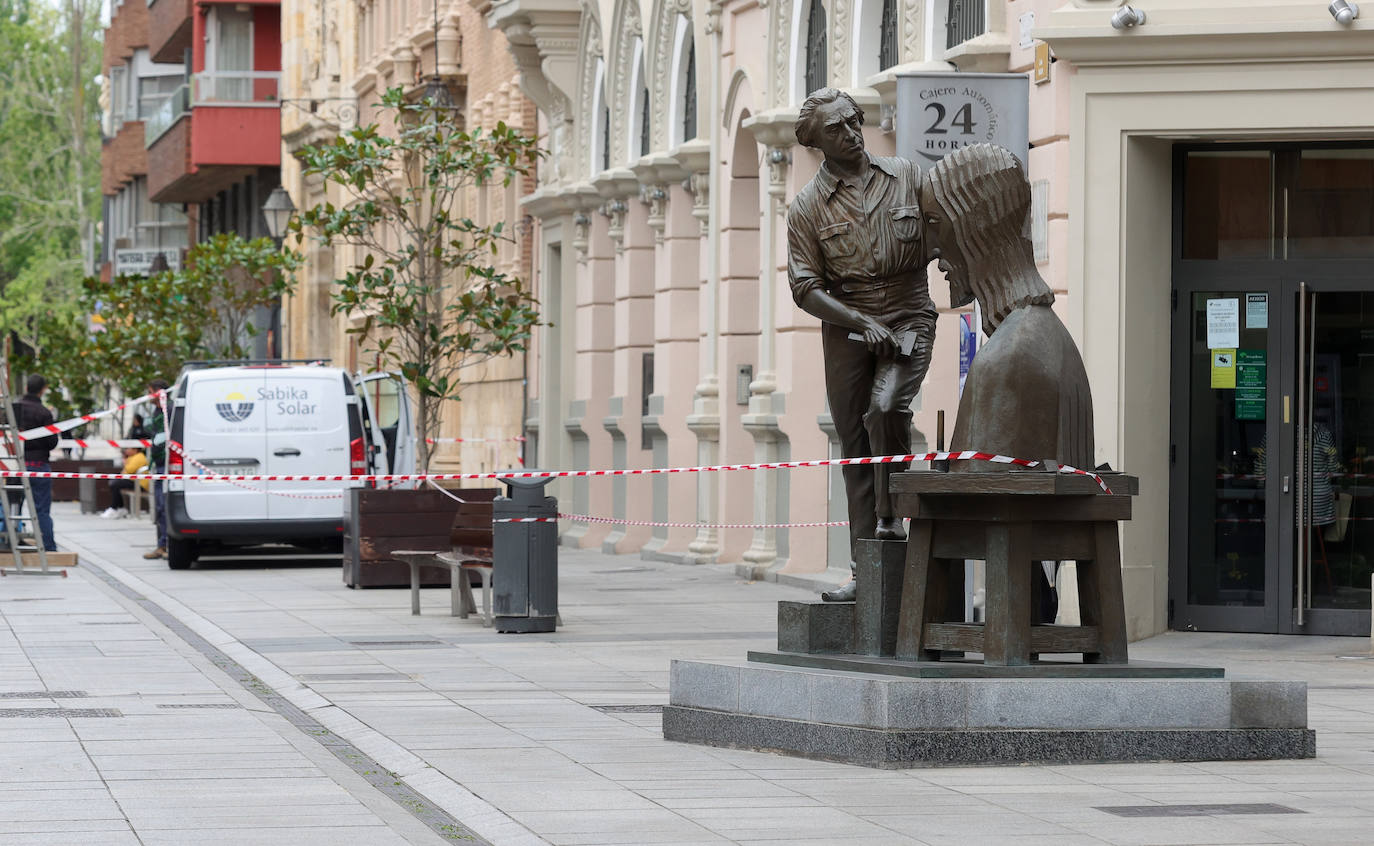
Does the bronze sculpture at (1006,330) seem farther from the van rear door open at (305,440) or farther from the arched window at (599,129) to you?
the arched window at (599,129)

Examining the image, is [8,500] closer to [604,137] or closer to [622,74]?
[622,74]

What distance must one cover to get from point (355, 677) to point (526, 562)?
9.89ft

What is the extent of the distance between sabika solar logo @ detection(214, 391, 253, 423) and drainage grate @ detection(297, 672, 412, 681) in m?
11.1

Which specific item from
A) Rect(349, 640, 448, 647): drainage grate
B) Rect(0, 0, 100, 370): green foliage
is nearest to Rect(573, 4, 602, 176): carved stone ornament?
Rect(349, 640, 448, 647): drainage grate

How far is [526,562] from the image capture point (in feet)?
53.5

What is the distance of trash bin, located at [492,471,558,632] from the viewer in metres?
16.3

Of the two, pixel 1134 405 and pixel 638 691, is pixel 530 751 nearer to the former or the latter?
pixel 638 691

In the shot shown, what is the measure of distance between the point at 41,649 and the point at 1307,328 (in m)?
7.90

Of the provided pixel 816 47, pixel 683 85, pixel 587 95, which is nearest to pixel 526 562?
pixel 816 47

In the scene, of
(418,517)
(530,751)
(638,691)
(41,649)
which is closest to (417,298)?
(418,517)

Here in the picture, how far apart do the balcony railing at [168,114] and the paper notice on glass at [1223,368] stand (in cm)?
3865

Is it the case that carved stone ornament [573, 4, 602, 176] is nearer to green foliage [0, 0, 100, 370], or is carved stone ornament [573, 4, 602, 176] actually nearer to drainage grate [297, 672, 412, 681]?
drainage grate [297, 672, 412, 681]

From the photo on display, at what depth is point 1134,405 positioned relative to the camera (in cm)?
1611

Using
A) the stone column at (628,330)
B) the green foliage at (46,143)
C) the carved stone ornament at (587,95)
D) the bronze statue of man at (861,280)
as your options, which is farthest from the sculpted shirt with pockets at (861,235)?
the green foliage at (46,143)
